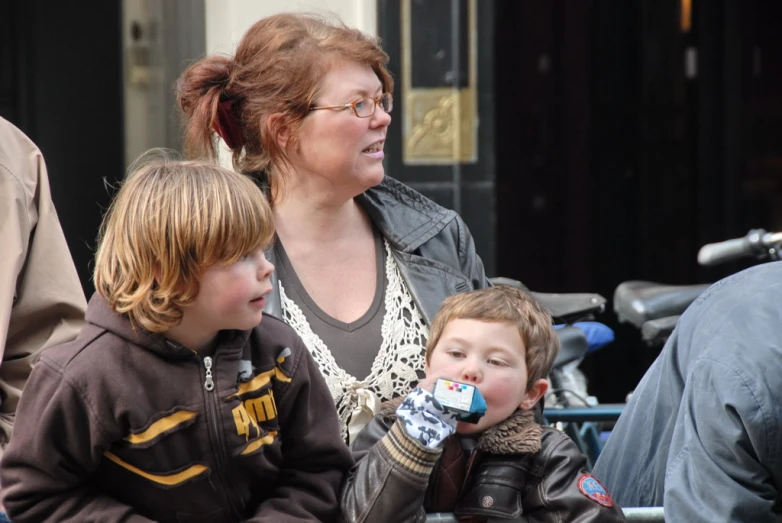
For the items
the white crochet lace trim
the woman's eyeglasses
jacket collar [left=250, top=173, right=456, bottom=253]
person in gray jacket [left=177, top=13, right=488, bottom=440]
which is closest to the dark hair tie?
person in gray jacket [left=177, top=13, right=488, bottom=440]

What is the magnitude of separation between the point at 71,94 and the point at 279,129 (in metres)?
2.86

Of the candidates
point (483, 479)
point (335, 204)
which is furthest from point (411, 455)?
point (335, 204)

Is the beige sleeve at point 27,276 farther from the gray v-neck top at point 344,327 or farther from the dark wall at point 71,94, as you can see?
the dark wall at point 71,94

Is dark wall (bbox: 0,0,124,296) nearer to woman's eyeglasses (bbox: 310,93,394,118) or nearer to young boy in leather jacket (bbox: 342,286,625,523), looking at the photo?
woman's eyeglasses (bbox: 310,93,394,118)

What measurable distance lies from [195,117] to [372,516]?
1167 millimetres

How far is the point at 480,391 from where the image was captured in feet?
7.75

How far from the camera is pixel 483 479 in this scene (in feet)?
7.70

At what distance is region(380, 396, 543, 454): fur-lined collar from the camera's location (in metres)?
2.35

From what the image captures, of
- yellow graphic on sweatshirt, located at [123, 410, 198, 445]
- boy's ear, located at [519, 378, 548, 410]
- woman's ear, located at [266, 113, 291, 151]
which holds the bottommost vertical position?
boy's ear, located at [519, 378, 548, 410]

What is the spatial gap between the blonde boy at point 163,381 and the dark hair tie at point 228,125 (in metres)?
0.85

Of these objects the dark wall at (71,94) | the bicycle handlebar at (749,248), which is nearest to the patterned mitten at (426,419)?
the bicycle handlebar at (749,248)

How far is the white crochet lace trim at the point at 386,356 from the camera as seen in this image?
2.71 meters

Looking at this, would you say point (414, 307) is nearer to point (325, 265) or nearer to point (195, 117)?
point (325, 265)

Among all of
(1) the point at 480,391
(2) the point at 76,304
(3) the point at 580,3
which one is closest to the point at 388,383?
(1) the point at 480,391
